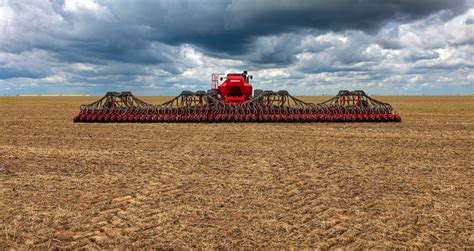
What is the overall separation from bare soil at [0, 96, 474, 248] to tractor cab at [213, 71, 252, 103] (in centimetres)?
905

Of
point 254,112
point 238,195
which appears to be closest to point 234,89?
point 254,112

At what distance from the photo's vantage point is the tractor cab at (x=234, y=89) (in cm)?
1958

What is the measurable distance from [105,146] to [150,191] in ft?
17.5

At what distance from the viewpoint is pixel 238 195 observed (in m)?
5.59

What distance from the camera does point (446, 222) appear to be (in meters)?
4.43

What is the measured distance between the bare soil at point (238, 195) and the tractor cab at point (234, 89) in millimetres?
9050

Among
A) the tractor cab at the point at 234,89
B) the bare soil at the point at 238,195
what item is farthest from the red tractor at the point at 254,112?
the bare soil at the point at 238,195

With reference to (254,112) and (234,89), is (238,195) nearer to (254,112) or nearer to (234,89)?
(254,112)

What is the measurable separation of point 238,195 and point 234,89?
47.8ft

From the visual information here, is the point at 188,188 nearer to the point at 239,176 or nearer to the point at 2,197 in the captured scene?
the point at 239,176

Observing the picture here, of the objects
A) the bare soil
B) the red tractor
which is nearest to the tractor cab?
the red tractor

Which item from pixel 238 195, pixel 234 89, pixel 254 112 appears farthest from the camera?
pixel 234 89

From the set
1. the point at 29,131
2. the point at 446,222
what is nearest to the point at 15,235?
the point at 446,222

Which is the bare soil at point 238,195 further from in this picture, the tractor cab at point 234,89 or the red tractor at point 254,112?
the tractor cab at point 234,89
